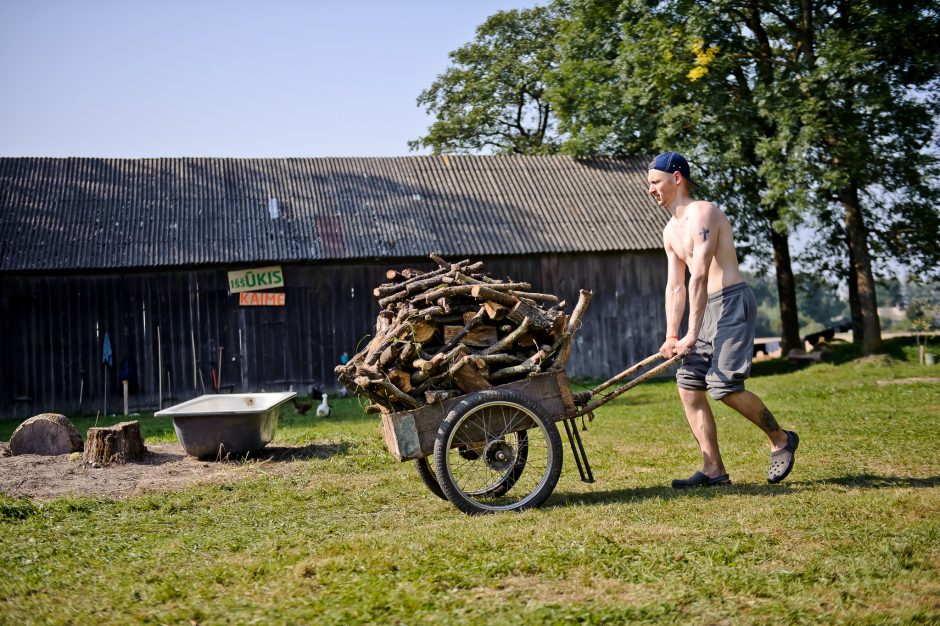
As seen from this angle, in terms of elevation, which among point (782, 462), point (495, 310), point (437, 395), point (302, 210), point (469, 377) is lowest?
point (782, 462)

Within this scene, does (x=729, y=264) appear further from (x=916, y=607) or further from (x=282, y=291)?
(x=282, y=291)

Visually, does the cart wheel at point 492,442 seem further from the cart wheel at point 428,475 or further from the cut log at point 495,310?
the cut log at point 495,310

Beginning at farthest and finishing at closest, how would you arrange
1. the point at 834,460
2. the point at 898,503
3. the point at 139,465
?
the point at 139,465
the point at 834,460
the point at 898,503

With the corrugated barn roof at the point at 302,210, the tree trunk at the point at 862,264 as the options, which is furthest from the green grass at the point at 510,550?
the tree trunk at the point at 862,264

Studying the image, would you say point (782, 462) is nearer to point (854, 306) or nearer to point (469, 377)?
point (469, 377)

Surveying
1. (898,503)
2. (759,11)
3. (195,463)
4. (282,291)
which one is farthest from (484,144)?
(898,503)

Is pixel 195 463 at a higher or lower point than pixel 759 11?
lower

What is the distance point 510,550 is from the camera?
484 cm

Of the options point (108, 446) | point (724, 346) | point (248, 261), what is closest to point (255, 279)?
point (248, 261)

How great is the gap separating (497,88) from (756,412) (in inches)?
1193

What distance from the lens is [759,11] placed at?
2200 cm

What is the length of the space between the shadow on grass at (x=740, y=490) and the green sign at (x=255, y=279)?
13.1 metres

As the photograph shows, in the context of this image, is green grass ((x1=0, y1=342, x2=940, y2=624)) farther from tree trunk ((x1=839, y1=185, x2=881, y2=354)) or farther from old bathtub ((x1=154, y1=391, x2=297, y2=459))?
tree trunk ((x1=839, y1=185, x2=881, y2=354))

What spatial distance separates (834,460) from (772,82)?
14703 mm
